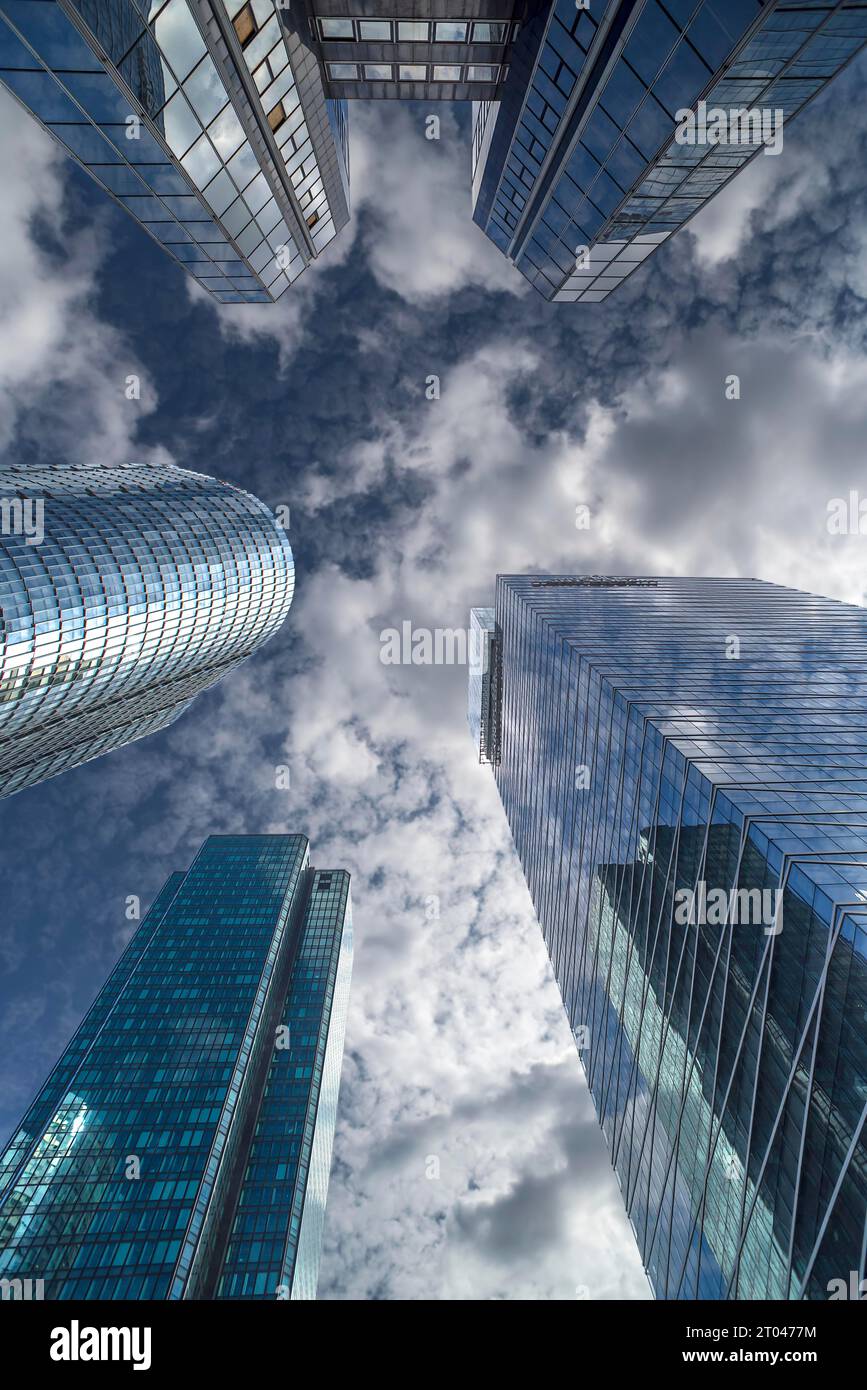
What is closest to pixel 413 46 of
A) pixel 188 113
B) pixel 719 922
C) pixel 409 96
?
pixel 409 96

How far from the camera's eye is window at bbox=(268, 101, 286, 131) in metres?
26.5

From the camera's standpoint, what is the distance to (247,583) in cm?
11188

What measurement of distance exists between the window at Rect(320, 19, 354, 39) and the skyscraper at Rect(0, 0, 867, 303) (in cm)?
8

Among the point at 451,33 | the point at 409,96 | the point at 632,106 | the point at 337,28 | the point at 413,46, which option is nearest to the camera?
the point at 632,106

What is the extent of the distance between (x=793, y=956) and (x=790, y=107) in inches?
1379

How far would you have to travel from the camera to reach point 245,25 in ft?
71.7

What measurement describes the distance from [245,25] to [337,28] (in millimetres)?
8035

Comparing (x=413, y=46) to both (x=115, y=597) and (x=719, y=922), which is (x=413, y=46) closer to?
(x=719, y=922)

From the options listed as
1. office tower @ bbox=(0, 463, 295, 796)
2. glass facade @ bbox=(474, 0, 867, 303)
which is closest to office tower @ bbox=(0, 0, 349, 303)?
glass facade @ bbox=(474, 0, 867, 303)

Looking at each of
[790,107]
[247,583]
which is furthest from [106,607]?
[790,107]

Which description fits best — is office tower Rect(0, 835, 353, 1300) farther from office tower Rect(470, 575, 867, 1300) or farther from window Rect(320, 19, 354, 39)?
window Rect(320, 19, 354, 39)

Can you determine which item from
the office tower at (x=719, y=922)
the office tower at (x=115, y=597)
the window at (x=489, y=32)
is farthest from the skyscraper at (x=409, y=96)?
the office tower at (x=115, y=597)
